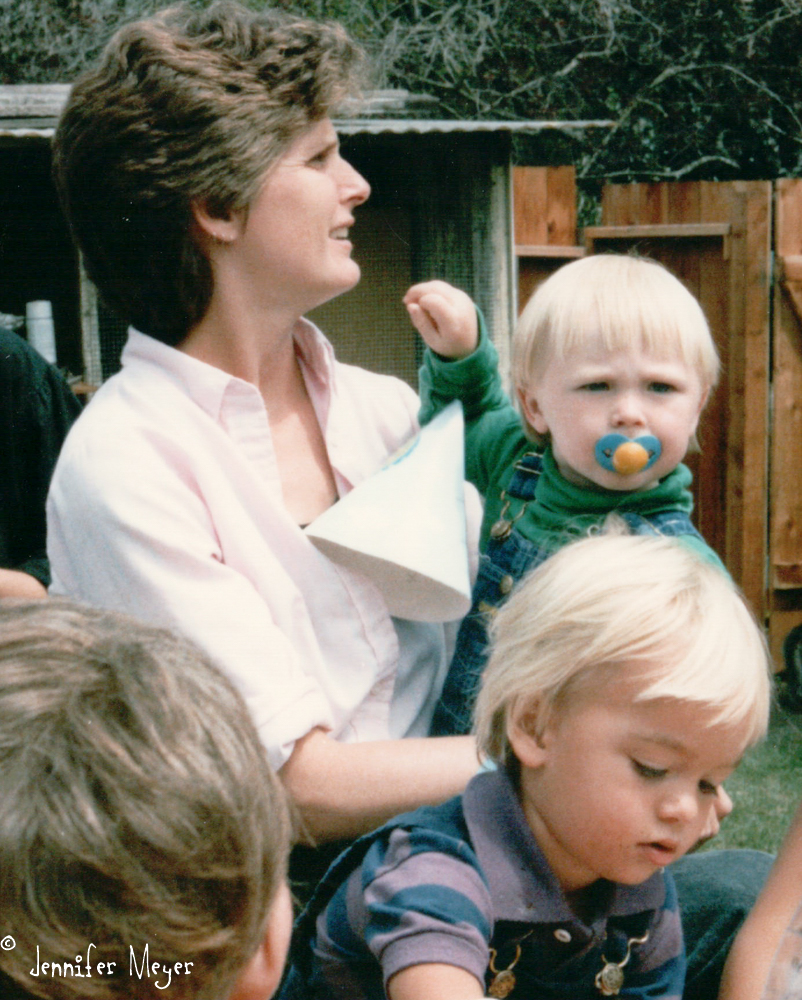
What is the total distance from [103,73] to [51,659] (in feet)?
4.14

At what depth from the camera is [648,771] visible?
131 centimetres

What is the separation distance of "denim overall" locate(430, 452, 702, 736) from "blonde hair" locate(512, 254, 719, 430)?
7.8 inches

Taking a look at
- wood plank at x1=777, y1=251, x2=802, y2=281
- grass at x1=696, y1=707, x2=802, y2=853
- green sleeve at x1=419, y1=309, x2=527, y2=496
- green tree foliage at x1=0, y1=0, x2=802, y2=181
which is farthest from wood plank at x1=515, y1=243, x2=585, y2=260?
green sleeve at x1=419, y1=309, x2=527, y2=496

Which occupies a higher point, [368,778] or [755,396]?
[368,778]

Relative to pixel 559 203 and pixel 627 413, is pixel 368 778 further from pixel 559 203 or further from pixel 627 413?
pixel 559 203

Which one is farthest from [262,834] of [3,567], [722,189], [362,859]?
[722,189]

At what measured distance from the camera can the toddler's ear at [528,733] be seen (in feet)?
4.49

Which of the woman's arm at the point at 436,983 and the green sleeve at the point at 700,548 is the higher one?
the green sleeve at the point at 700,548

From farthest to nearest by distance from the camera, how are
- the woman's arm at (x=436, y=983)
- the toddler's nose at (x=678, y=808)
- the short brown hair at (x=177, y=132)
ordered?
the short brown hair at (x=177, y=132)
the toddler's nose at (x=678, y=808)
the woman's arm at (x=436, y=983)

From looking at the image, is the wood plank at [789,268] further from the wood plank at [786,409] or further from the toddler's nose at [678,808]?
the toddler's nose at [678,808]

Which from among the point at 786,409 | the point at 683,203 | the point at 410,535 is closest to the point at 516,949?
the point at 410,535

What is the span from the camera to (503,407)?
6.91 feet

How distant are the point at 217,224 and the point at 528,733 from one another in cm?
93

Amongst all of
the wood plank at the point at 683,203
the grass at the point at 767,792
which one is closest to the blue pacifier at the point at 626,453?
the grass at the point at 767,792
